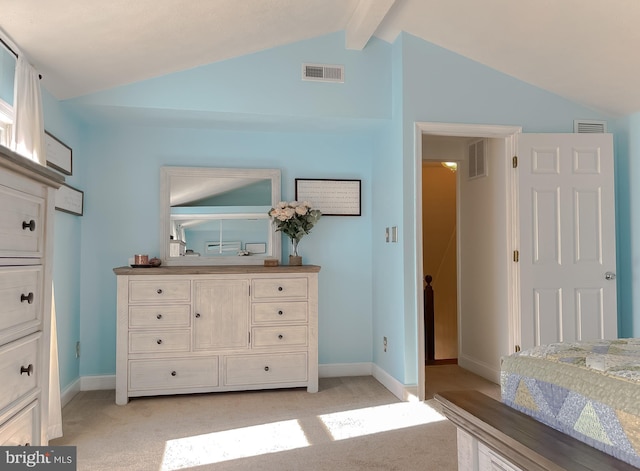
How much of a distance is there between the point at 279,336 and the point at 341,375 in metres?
0.89

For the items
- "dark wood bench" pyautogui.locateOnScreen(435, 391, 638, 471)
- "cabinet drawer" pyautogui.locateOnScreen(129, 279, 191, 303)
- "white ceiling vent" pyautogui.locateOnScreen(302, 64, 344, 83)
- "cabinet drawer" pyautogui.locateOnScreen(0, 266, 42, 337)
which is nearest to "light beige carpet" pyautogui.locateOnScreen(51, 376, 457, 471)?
"cabinet drawer" pyautogui.locateOnScreen(129, 279, 191, 303)

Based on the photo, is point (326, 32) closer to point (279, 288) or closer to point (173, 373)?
point (279, 288)

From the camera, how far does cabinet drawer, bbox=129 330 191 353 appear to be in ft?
11.4

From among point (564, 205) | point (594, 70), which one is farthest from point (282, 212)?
point (594, 70)

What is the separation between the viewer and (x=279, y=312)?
3.68 metres

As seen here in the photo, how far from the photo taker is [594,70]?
3.42m

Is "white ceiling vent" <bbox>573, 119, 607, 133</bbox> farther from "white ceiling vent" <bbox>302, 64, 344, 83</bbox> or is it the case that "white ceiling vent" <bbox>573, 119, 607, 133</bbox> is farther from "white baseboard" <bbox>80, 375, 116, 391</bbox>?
"white baseboard" <bbox>80, 375, 116, 391</bbox>

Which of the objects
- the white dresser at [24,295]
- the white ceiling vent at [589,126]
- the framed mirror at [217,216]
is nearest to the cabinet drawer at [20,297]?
the white dresser at [24,295]

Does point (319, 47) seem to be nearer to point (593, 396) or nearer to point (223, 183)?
point (223, 183)

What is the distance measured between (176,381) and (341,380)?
4.48ft

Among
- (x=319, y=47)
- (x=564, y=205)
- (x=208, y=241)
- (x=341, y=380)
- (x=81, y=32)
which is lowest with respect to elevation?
(x=341, y=380)

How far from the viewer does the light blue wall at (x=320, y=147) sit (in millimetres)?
3580

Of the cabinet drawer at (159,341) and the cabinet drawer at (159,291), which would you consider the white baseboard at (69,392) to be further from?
the cabinet drawer at (159,291)

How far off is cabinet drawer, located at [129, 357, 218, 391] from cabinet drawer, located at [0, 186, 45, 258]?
7.02 feet
